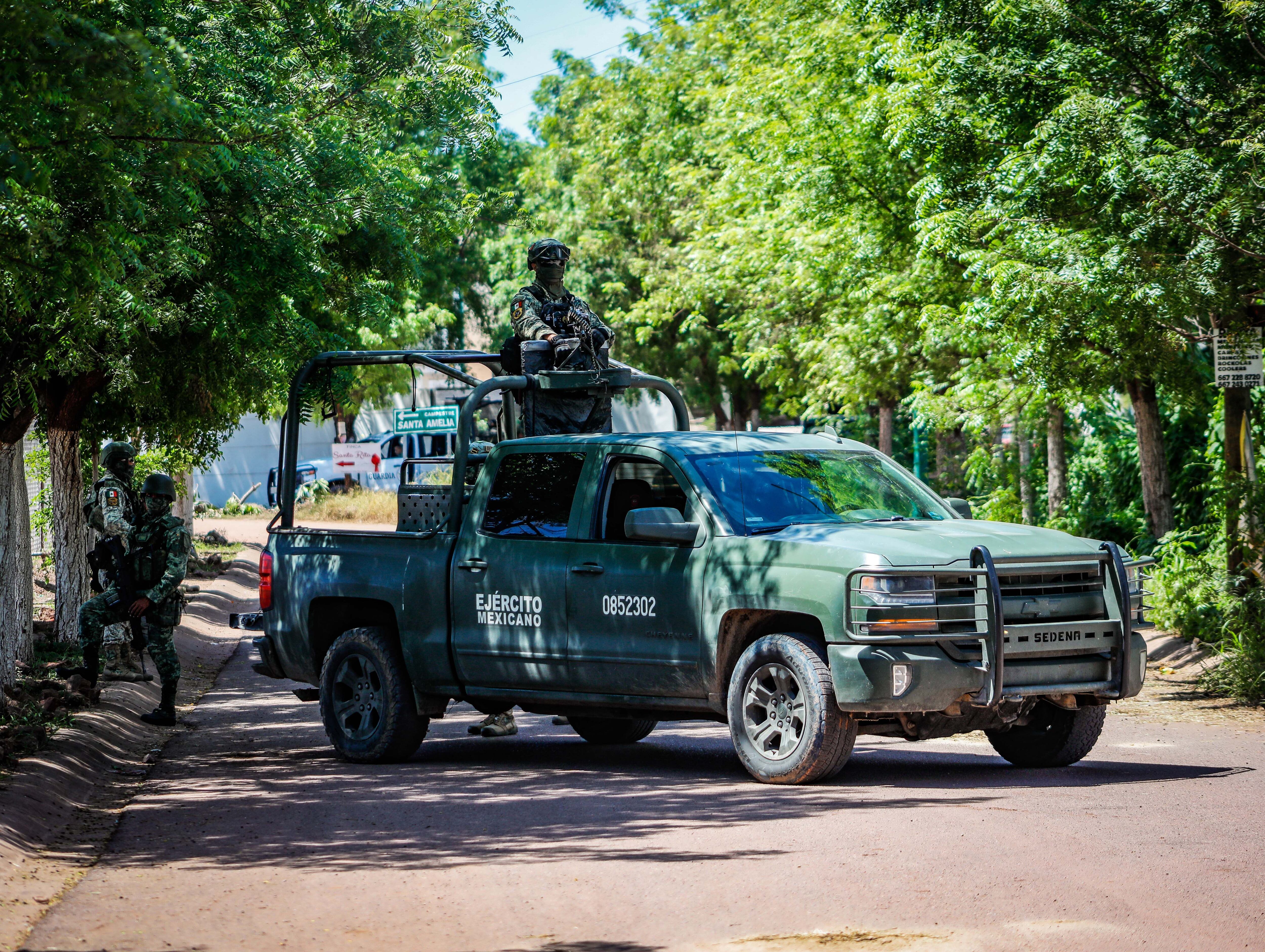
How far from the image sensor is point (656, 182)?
37375 mm

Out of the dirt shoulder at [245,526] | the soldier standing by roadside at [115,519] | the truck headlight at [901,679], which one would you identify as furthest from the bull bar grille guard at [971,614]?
the dirt shoulder at [245,526]

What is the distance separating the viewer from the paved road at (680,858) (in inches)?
225

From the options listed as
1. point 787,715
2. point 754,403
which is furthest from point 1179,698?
point 754,403

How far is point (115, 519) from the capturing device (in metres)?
13.1

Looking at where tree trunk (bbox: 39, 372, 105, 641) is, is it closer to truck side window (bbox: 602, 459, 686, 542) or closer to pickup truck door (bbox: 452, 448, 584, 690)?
pickup truck door (bbox: 452, 448, 584, 690)

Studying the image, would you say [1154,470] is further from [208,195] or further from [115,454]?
[115,454]

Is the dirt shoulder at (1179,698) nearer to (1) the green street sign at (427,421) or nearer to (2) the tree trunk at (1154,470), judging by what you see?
(2) the tree trunk at (1154,470)

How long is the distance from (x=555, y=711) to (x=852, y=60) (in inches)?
486

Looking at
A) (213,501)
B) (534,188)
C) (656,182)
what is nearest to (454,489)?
(656,182)

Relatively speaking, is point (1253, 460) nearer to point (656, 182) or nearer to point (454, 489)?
point (454, 489)

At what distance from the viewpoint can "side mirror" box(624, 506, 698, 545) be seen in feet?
28.7

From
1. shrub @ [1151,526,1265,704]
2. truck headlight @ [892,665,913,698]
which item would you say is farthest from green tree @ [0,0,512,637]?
shrub @ [1151,526,1265,704]

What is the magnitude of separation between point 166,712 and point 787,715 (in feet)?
19.3

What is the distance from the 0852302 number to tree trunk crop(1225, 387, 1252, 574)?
678 cm
